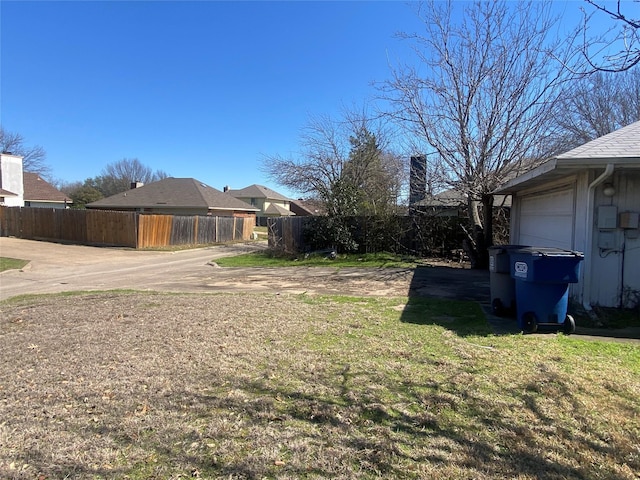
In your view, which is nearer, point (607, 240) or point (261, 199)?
point (607, 240)

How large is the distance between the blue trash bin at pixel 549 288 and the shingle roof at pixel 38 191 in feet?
159

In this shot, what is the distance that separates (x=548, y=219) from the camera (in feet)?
31.0

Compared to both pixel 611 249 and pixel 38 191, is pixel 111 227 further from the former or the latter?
pixel 38 191

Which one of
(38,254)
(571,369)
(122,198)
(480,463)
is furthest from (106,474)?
(122,198)

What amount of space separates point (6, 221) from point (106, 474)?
33311 mm

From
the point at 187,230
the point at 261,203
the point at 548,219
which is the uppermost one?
the point at 261,203

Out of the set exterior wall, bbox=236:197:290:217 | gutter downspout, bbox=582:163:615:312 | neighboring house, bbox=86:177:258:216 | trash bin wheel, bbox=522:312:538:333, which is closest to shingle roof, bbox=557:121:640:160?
gutter downspout, bbox=582:163:615:312

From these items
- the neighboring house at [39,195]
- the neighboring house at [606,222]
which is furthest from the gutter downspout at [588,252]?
the neighboring house at [39,195]

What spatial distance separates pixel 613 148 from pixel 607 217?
1.19 m

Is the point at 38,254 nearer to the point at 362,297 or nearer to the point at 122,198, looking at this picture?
the point at 122,198

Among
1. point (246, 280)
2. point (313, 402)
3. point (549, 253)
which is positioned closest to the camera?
point (313, 402)

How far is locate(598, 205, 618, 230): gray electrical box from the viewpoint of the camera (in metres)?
6.82

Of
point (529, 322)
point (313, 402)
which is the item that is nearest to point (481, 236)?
point (529, 322)

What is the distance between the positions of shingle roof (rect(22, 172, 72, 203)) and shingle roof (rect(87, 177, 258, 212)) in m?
10.9
